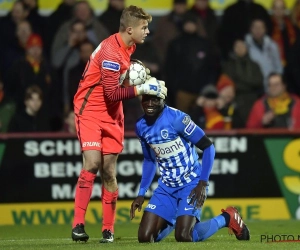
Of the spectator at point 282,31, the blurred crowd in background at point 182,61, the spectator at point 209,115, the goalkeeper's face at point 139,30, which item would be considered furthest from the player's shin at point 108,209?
the spectator at point 282,31

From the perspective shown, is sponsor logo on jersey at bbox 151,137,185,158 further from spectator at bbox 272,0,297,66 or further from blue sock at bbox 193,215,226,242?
spectator at bbox 272,0,297,66

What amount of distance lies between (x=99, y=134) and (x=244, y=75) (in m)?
5.32

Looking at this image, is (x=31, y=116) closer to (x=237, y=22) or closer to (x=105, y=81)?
(x=237, y=22)

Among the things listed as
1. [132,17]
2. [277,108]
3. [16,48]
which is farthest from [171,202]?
[16,48]

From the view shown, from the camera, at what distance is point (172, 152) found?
846 cm

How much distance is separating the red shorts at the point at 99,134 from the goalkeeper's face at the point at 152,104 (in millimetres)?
480

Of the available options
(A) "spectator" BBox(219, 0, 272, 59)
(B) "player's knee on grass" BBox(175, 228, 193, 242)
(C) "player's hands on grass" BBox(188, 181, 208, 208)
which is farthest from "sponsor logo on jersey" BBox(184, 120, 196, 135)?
(A) "spectator" BBox(219, 0, 272, 59)

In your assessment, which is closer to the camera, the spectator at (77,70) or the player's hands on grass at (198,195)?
the player's hands on grass at (198,195)

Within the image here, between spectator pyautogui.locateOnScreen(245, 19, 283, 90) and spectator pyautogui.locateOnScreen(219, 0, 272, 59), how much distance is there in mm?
217

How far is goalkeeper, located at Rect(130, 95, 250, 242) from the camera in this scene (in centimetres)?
828

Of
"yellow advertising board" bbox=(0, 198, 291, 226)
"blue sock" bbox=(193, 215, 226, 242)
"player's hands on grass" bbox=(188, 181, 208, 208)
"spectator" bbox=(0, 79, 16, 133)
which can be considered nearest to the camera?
"player's hands on grass" bbox=(188, 181, 208, 208)

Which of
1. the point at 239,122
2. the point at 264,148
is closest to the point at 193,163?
the point at 264,148

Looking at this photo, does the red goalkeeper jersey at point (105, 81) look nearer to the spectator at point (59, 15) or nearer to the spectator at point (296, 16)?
the spectator at point (59, 15)

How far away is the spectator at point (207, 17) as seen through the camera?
1400 centimetres
